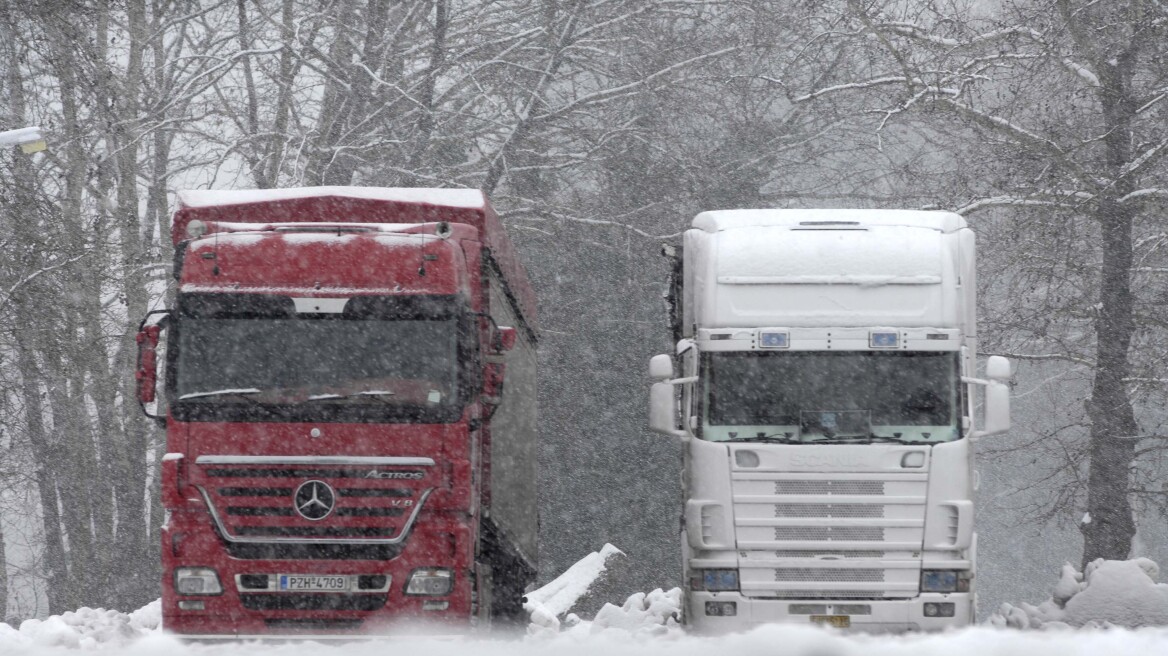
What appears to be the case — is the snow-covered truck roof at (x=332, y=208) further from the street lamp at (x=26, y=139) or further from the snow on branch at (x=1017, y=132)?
the snow on branch at (x=1017, y=132)

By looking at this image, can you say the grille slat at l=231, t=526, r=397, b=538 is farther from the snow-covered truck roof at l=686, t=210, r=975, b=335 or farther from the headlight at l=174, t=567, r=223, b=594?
the snow-covered truck roof at l=686, t=210, r=975, b=335

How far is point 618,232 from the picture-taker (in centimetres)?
2378

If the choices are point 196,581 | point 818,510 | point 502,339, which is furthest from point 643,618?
point 196,581

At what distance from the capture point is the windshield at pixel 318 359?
1031cm

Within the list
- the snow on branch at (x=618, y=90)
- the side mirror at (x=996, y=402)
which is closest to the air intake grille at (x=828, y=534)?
the side mirror at (x=996, y=402)

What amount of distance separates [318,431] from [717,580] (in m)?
3.24

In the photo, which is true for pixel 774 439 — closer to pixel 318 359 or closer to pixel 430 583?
pixel 430 583

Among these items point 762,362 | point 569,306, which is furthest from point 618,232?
point 762,362

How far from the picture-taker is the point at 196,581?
1023 cm

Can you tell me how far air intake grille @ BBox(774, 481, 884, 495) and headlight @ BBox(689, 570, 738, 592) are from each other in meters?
0.71

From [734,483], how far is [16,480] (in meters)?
13.4

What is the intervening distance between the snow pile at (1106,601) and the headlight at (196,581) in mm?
6061

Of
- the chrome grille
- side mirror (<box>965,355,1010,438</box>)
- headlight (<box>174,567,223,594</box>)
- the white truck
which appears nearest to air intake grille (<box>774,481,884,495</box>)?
the white truck

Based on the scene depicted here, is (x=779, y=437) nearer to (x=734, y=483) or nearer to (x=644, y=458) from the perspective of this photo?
(x=734, y=483)
